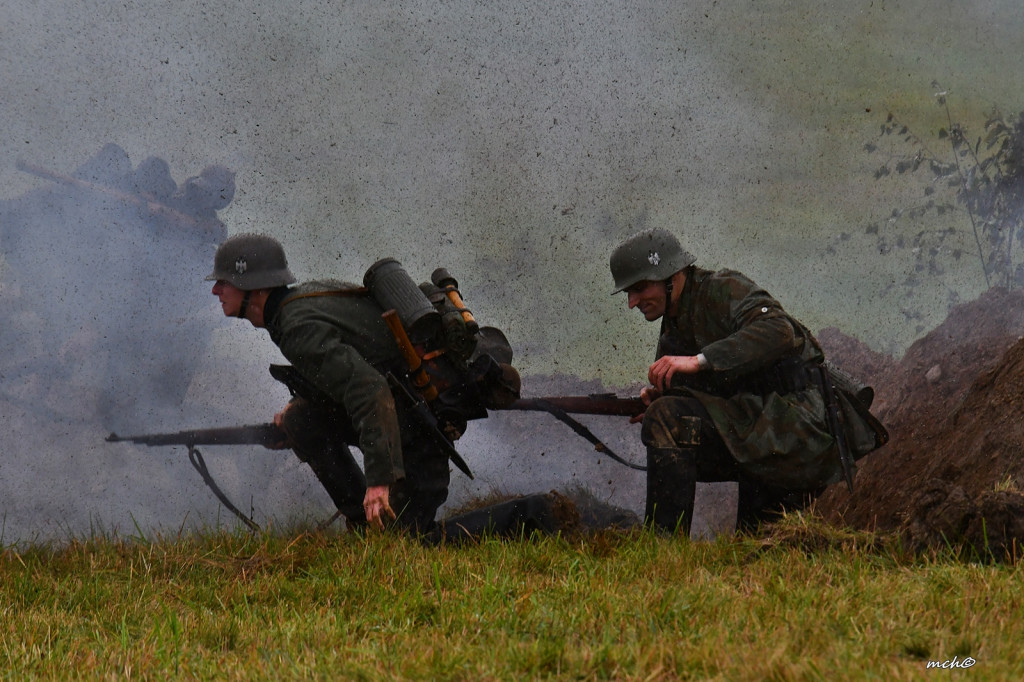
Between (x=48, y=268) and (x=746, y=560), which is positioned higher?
(x=48, y=268)

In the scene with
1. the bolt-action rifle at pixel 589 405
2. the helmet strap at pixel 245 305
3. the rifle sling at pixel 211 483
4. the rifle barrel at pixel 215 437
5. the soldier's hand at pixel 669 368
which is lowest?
the rifle sling at pixel 211 483

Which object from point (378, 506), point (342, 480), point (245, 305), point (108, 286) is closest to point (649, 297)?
point (378, 506)

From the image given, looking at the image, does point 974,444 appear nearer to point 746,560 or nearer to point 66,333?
point 746,560

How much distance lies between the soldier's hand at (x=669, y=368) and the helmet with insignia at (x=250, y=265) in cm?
207

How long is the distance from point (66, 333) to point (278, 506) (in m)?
2.47

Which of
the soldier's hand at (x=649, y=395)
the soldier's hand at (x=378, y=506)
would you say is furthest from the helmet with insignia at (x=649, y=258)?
the soldier's hand at (x=378, y=506)

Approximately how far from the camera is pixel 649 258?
5863 mm

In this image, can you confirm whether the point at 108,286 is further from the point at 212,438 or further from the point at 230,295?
the point at 230,295

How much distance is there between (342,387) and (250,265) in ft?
3.02

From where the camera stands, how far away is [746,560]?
15.8 feet

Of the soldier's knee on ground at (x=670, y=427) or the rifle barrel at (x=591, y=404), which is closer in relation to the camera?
the soldier's knee on ground at (x=670, y=427)

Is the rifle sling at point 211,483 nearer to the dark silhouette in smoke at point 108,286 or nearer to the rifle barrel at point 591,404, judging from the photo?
the rifle barrel at point 591,404

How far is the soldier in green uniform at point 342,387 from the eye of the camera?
18.3ft

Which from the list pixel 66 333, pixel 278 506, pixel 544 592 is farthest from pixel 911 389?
pixel 66 333
